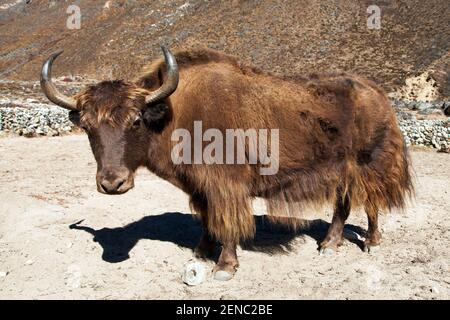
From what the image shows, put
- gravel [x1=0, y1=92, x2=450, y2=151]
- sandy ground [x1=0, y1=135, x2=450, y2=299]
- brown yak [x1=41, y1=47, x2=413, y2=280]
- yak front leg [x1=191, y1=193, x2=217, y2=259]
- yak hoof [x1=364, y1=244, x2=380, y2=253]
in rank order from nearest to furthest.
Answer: brown yak [x1=41, y1=47, x2=413, y2=280], sandy ground [x1=0, y1=135, x2=450, y2=299], yak front leg [x1=191, y1=193, x2=217, y2=259], yak hoof [x1=364, y1=244, x2=380, y2=253], gravel [x1=0, y1=92, x2=450, y2=151]

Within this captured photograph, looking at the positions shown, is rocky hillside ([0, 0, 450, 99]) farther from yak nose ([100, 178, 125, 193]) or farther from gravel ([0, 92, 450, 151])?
yak nose ([100, 178, 125, 193])

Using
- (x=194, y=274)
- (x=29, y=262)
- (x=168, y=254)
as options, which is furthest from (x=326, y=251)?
(x=29, y=262)

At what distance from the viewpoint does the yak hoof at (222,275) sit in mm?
5301

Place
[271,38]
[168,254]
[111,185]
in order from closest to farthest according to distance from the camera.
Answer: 1. [111,185]
2. [168,254]
3. [271,38]

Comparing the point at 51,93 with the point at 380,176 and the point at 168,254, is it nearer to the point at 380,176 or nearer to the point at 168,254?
the point at 168,254

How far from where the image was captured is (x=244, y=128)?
208 inches

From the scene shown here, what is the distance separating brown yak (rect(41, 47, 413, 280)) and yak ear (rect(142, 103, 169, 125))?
0.4 inches

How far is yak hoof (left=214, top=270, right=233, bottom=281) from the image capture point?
5.30 m

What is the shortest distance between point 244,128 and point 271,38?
1387 inches

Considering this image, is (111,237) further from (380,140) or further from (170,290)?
(380,140)

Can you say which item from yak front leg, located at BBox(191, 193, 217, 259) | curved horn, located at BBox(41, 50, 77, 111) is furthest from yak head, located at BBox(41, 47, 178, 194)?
yak front leg, located at BBox(191, 193, 217, 259)

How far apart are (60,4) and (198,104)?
7282 centimetres

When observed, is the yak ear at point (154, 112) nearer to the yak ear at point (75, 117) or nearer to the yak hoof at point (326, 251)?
the yak ear at point (75, 117)
